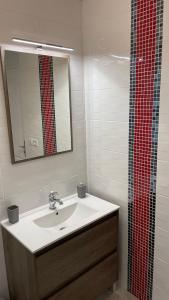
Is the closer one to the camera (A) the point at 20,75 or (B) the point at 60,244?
(B) the point at 60,244

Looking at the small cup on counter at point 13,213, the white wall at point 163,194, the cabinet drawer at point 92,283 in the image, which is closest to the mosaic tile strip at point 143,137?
the white wall at point 163,194

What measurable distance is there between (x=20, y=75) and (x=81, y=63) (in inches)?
23.7

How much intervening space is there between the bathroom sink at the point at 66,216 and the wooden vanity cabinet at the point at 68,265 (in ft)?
0.59

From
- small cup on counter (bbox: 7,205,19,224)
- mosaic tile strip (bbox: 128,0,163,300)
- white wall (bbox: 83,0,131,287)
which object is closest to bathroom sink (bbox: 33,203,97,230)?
small cup on counter (bbox: 7,205,19,224)

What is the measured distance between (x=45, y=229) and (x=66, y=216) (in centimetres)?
32

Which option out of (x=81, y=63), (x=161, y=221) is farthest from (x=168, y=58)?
(x=161, y=221)

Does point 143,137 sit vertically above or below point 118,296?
above

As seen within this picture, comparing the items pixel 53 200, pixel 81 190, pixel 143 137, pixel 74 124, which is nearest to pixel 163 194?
pixel 143 137

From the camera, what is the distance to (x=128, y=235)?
1.83 meters

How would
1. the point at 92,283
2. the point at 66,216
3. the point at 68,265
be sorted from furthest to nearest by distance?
the point at 66,216 < the point at 92,283 < the point at 68,265

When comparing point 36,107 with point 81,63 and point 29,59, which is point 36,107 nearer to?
point 29,59

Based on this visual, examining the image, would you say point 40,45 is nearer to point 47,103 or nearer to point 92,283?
point 47,103

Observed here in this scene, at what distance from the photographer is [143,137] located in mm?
1579

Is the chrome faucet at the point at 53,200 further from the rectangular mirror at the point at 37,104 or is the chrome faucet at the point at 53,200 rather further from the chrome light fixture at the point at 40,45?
the chrome light fixture at the point at 40,45
